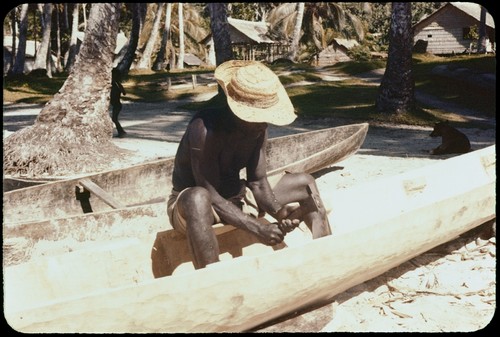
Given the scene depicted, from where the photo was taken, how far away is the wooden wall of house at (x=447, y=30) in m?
34.9

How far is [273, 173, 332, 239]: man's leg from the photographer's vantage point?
15.8 ft

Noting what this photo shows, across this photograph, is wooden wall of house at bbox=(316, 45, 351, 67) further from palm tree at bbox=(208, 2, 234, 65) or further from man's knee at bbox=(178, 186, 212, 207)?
man's knee at bbox=(178, 186, 212, 207)

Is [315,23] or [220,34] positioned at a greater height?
[220,34]

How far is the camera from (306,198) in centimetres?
486

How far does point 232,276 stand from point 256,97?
1.28m

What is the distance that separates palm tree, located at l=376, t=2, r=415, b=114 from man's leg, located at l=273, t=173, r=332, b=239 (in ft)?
31.2

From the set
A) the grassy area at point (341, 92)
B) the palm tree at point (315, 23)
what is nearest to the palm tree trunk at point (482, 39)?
the grassy area at point (341, 92)

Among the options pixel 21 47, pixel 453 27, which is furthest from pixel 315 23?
pixel 21 47

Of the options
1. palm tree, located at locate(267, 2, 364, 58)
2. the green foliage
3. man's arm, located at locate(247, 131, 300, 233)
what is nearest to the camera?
man's arm, located at locate(247, 131, 300, 233)

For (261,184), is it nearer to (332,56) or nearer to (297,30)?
(297,30)

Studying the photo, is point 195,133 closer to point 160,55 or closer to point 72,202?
point 72,202

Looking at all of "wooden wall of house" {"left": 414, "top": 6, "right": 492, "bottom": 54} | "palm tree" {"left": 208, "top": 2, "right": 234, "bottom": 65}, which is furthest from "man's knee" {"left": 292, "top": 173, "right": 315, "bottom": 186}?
"wooden wall of house" {"left": 414, "top": 6, "right": 492, "bottom": 54}

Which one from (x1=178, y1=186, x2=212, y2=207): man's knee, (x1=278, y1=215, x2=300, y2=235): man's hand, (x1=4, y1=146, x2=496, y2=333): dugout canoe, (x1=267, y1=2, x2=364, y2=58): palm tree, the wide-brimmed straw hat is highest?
the wide-brimmed straw hat

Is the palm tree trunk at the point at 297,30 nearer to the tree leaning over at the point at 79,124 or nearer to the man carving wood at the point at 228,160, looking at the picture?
the tree leaning over at the point at 79,124
